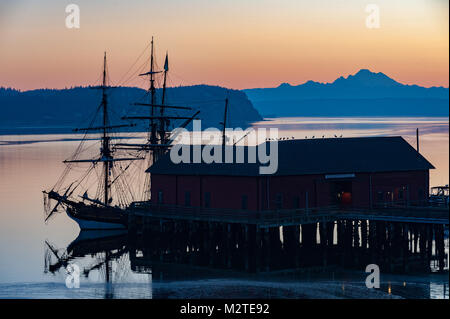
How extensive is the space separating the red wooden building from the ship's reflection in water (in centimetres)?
341

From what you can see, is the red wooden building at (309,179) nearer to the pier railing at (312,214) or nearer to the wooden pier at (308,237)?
the pier railing at (312,214)

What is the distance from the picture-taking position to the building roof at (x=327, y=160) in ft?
204

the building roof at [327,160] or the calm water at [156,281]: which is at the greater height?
the building roof at [327,160]

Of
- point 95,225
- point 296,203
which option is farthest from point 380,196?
point 95,225

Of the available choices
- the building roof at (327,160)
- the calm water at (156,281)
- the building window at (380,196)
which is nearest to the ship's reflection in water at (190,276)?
the calm water at (156,281)

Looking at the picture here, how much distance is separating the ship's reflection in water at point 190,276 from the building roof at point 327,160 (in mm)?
4913

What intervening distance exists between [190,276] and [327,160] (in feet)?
47.3

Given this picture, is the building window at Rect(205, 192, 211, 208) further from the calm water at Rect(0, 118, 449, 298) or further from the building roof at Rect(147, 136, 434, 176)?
the calm water at Rect(0, 118, 449, 298)

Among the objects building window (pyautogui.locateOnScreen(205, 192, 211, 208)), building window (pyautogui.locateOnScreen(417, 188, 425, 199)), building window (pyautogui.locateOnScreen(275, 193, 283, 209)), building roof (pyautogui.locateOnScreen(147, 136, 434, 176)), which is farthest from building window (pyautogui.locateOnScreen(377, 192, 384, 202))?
building window (pyautogui.locateOnScreen(205, 192, 211, 208))

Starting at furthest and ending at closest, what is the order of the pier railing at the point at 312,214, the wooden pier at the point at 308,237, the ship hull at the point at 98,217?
the ship hull at the point at 98,217
the wooden pier at the point at 308,237
the pier railing at the point at 312,214

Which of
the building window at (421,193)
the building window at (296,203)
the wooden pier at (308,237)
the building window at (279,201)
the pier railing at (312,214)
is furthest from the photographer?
the building window at (421,193)

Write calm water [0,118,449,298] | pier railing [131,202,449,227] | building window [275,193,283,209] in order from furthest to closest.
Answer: building window [275,193,283,209] < pier railing [131,202,449,227] < calm water [0,118,449,298]

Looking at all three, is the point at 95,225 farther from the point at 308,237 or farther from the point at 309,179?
the point at 309,179

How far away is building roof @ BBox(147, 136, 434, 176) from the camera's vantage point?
62156mm
